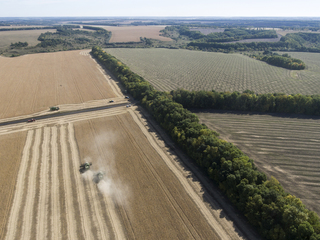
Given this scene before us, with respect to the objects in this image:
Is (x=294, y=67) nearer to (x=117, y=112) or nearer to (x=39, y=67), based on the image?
(x=117, y=112)

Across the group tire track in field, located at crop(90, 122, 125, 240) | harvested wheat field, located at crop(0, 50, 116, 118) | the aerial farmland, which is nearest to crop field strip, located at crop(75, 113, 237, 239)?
the aerial farmland

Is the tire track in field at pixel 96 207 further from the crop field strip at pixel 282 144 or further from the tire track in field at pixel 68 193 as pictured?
the crop field strip at pixel 282 144

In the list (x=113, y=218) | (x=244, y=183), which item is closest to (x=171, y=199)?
(x=113, y=218)

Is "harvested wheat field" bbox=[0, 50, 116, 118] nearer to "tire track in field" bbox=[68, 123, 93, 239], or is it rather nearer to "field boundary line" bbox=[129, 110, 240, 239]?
"tire track in field" bbox=[68, 123, 93, 239]

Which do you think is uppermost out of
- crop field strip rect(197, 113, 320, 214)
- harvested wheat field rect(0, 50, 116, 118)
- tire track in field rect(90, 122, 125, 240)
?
harvested wheat field rect(0, 50, 116, 118)

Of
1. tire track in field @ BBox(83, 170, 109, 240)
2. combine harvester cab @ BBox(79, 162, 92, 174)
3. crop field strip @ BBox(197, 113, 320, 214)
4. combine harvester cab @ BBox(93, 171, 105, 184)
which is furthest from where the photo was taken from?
combine harvester cab @ BBox(79, 162, 92, 174)

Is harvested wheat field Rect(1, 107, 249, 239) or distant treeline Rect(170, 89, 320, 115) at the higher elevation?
distant treeline Rect(170, 89, 320, 115)

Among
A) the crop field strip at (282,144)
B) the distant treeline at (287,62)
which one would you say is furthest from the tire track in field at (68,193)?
the distant treeline at (287,62)

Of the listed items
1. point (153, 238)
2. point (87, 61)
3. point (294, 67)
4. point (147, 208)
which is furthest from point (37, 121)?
point (294, 67)
